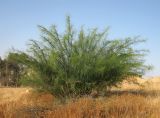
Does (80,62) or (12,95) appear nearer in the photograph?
(80,62)

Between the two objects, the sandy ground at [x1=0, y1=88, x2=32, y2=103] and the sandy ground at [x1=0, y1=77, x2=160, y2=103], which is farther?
the sandy ground at [x1=0, y1=88, x2=32, y2=103]

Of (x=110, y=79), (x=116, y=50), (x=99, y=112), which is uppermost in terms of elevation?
(x=116, y=50)

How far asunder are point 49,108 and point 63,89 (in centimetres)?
348

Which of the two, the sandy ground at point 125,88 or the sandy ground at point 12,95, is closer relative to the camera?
the sandy ground at point 125,88

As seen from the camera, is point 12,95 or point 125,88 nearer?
point 12,95

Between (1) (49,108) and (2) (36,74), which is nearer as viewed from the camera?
(1) (49,108)

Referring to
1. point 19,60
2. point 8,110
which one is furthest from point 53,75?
point 8,110

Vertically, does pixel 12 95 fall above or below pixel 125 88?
below

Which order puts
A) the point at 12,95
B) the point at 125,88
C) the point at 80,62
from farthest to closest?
the point at 125,88
the point at 12,95
the point at 80,62

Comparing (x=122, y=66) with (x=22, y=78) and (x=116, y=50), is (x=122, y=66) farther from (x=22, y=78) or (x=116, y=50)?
(x=22, y=78)

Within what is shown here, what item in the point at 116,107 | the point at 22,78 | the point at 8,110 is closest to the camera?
the point at 8,110

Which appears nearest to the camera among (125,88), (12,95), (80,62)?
(80,62)

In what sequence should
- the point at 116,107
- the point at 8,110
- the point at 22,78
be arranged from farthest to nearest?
the point at 22,78, the point at 116,107, the point at 8,110

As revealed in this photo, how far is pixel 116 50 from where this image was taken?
15.6m
